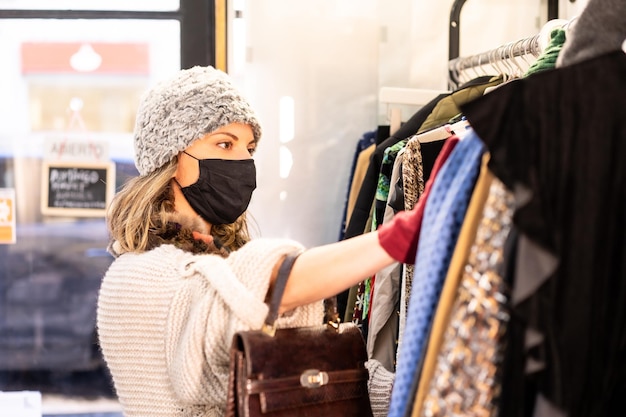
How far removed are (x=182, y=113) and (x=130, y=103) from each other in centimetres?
148

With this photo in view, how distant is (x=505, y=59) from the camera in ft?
7.27

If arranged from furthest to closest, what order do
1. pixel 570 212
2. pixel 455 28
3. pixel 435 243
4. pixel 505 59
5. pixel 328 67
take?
pixel 328 67, pixel 455 28, pixel 505 59, pixel 435 243, pixel 570 212

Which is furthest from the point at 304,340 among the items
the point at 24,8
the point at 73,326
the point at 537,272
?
the point at 24,8

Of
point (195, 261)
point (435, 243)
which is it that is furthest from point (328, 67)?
point (435, 243)

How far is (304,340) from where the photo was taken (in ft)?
4.53

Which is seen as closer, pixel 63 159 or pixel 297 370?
pixel 297 370

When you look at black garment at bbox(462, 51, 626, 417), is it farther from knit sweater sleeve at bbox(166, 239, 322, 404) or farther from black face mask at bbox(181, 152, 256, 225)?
black face mask at bbox(181, 152, 256, 225)

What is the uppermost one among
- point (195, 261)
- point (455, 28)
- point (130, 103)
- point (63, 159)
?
point (455, 28)

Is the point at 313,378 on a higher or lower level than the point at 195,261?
lower

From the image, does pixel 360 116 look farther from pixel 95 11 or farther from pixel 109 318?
pixel 109 318

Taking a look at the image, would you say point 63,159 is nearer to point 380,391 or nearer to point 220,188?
point 220,188

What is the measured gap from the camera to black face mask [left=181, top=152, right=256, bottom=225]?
171 centimetres

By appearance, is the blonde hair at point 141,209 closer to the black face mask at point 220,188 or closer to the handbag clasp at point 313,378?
the black face mask at point 220,188

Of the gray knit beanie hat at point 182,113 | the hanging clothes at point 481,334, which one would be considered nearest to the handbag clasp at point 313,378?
the hanging clothes at point 481,334
